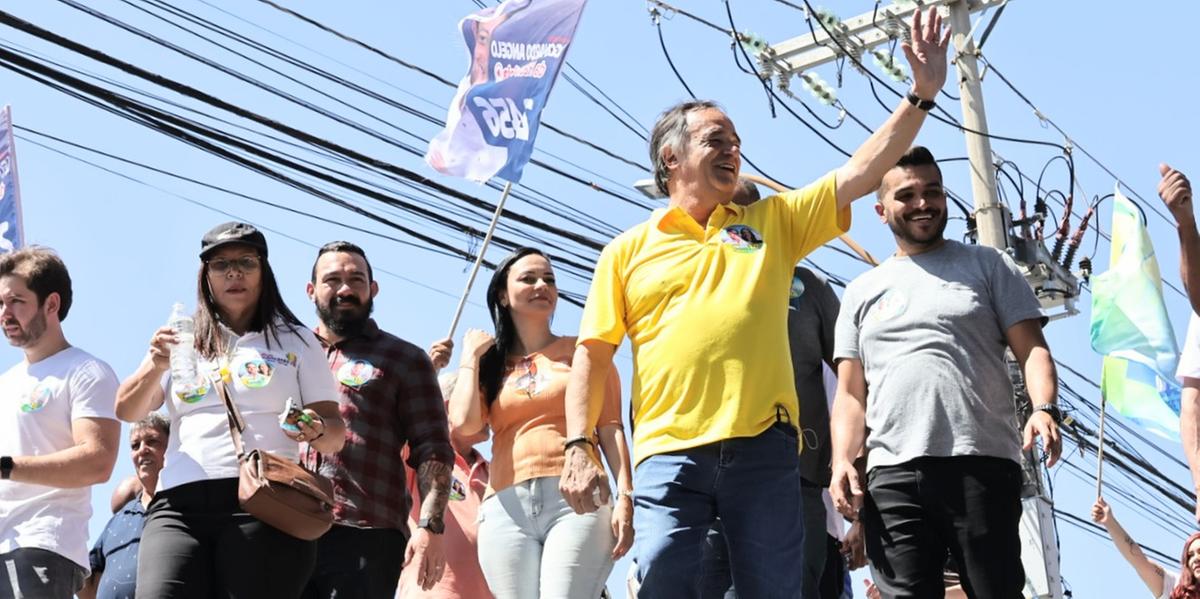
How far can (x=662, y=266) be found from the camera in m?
5.39

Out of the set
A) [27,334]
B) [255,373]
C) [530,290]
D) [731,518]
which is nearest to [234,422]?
[255,373]

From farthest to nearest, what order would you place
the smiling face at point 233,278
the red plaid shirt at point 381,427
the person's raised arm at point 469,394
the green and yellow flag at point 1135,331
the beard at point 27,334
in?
the green and yellow flag at point 1135,331 → the person's raised arm at point 469,394 → the beard at point 27,334 → the red plaid shirt at point 381,427 → the smiling face at point 233,278

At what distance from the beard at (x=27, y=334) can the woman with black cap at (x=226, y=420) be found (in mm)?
724

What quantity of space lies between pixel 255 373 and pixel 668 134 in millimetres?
1526

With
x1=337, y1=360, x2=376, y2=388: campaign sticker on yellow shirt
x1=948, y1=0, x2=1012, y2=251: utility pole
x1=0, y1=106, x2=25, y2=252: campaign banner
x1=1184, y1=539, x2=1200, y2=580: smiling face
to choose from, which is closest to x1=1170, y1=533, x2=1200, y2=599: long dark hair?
x1=1184, y1=539, x2=1200, y2=580: smiling face

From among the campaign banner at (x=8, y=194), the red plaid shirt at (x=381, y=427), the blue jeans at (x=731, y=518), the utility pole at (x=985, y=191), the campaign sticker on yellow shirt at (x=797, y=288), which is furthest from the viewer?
the utility pole at (x=985, y=191)

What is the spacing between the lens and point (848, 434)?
5.81 metres

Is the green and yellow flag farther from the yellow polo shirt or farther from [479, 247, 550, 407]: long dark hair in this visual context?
the yellow polo shirt

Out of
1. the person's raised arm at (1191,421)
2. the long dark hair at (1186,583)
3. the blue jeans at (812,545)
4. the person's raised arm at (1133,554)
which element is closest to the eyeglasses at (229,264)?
the blue jeans at (812,545)

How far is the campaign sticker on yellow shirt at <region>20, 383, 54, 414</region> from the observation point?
6.30 m

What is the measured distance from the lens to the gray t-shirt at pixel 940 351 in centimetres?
554

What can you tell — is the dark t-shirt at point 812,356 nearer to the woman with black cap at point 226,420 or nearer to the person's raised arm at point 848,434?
the person's raised arm at point 848,434

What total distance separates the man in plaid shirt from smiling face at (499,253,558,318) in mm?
595

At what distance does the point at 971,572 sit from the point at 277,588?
83.2 inches
